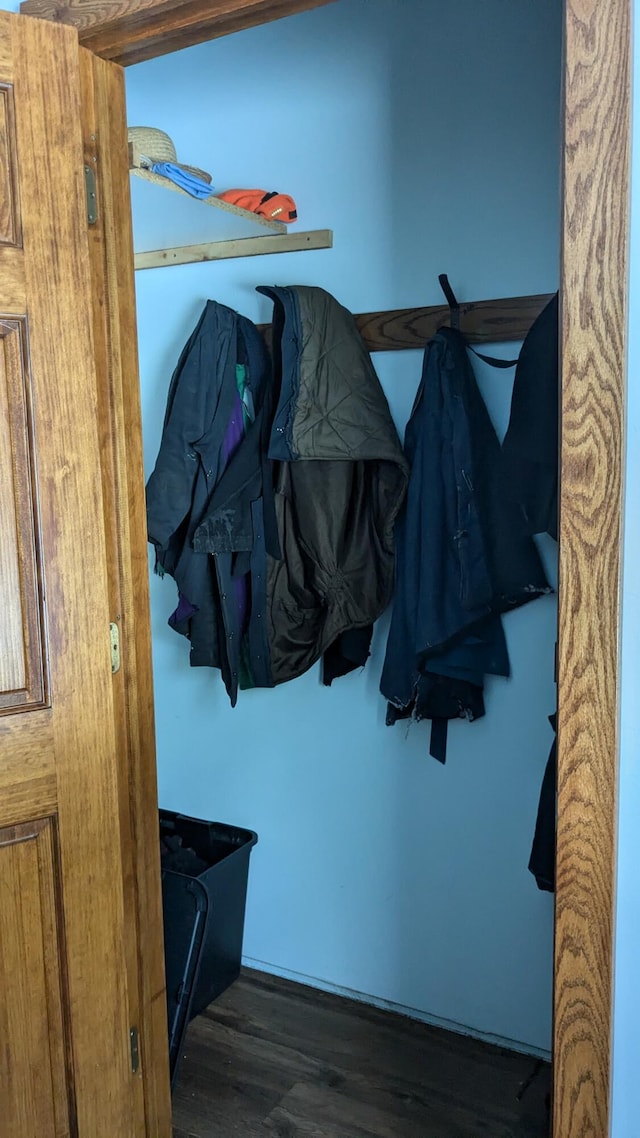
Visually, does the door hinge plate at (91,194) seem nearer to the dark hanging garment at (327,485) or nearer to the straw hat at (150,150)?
the straw hat at (150,150)

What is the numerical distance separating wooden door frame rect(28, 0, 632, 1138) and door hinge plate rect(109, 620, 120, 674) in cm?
86

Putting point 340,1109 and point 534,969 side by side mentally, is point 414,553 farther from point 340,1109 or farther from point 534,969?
point 340,1109

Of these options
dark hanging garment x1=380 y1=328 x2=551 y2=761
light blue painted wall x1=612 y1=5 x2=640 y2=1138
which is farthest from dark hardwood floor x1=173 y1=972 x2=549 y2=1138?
light blue painted wall x1=612 y1=5 x2=640 y2=1138

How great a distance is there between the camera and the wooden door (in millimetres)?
1458

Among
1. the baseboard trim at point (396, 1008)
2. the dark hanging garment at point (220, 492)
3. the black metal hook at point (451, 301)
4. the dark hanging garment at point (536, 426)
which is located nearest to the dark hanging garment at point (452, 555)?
the black metal hook at point (451, 301)

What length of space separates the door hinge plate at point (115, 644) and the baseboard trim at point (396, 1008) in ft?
4.67

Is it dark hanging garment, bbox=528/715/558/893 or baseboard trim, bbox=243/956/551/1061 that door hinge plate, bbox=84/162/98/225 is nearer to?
dark hanging garment, bbox=528/715/558/893

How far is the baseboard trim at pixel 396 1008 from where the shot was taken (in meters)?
2.33

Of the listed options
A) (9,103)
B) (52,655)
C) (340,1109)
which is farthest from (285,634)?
(9,103)

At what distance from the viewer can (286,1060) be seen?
7.56 feet

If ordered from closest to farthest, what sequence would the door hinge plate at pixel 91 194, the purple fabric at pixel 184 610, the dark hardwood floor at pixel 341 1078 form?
the door hinge plate at pixel 91 194, the dark hardwood floor at pixel 341 1078, the purple fabric at pixel 184 610

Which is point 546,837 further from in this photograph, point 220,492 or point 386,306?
point 386,306

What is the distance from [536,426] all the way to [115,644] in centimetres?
94

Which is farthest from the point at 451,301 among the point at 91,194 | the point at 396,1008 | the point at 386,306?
the point at 396,1008
